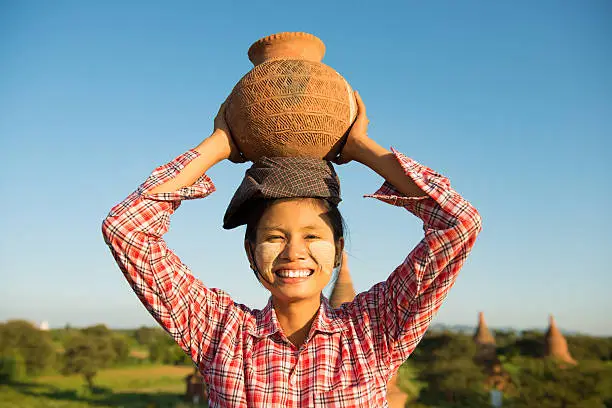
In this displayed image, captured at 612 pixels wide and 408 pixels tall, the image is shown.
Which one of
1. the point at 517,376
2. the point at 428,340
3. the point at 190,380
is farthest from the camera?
the point at 428,340

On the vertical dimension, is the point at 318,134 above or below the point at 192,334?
above

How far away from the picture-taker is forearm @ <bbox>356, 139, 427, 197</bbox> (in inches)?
93.8

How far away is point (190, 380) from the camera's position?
84.5 feet

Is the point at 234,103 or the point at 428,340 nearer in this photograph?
the point at 234,103

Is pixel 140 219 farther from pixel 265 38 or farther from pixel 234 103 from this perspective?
pixel 265 38

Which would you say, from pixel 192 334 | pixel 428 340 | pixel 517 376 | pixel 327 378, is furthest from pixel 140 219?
pixel 428 340

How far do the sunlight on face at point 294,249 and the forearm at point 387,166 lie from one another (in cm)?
31

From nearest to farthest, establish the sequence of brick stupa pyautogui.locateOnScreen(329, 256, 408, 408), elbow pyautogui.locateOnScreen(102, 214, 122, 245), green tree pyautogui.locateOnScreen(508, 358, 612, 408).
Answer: elbow pyautogui.locateOnScreen(102, 214, 122, 245)
brick stupa pyautogui.locateOnScreen(329, 256, 408, 408)
green tree pyautogui.locateOnScreen(508, 358, 612, 408)

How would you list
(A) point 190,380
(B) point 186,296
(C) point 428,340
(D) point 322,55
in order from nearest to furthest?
(B) point 186,296
(D) point 322,55
(A) point 190,380
(C) point 428,340

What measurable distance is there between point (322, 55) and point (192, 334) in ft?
4.91

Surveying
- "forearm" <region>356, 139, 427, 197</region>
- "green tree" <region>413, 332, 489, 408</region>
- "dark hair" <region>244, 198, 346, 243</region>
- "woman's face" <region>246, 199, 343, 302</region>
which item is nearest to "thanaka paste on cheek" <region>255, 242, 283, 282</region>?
"woman's face" <region>246, 199, 343, 302</region>

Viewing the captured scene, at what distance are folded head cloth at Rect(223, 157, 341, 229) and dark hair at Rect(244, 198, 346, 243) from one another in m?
0.03

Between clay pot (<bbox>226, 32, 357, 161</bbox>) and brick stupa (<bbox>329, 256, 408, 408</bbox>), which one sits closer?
clay pot (<bbox>226, 32, 357, 161</bbox>)

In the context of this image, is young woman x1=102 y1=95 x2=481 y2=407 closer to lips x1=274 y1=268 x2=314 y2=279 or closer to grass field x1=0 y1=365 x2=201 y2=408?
lips x1=274 y1=268 x2=314 y2=279
